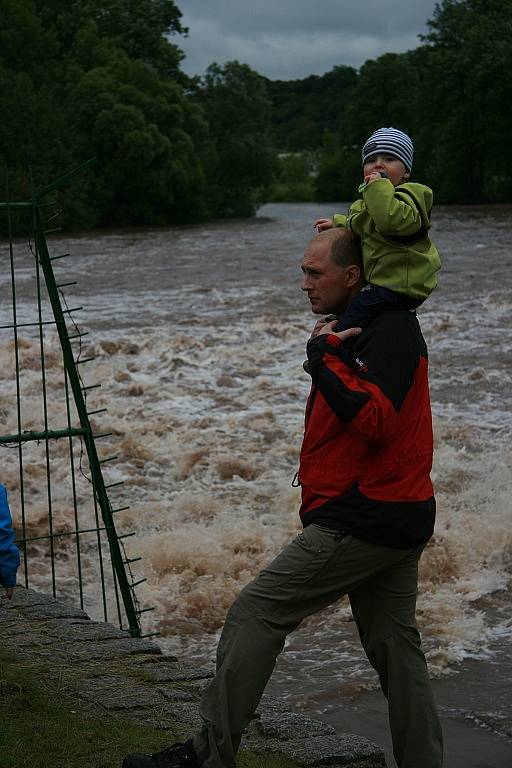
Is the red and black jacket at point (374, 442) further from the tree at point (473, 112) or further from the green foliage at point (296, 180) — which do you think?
the green foliage at point (296, 180)

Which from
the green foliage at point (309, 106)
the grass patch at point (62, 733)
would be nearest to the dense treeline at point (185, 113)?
the grass patch at point (62, 733)

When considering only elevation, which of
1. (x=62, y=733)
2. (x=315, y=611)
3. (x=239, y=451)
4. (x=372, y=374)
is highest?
(x=372, y=374)

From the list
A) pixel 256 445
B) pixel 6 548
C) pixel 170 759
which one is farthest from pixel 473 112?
pixel 170 759

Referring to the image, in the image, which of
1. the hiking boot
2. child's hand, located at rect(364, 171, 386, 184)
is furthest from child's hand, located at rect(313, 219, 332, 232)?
the hiking boot

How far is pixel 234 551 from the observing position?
32.4ft

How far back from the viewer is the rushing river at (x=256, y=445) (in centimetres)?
811

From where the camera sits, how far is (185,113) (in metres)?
51.0

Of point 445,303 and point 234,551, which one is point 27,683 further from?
point 445,303

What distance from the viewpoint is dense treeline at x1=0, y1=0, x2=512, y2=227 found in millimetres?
46375

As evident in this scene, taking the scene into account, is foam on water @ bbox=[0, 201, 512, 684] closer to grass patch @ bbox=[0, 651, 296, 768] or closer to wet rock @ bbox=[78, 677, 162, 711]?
wet rock @ bbox=[78, 677, 162, 711]

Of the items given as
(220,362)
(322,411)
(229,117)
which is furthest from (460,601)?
(229,117)

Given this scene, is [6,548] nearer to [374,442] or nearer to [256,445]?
[374,442]

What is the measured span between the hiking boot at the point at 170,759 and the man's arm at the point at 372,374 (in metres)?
1.07

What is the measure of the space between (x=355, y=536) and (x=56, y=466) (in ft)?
30.5
